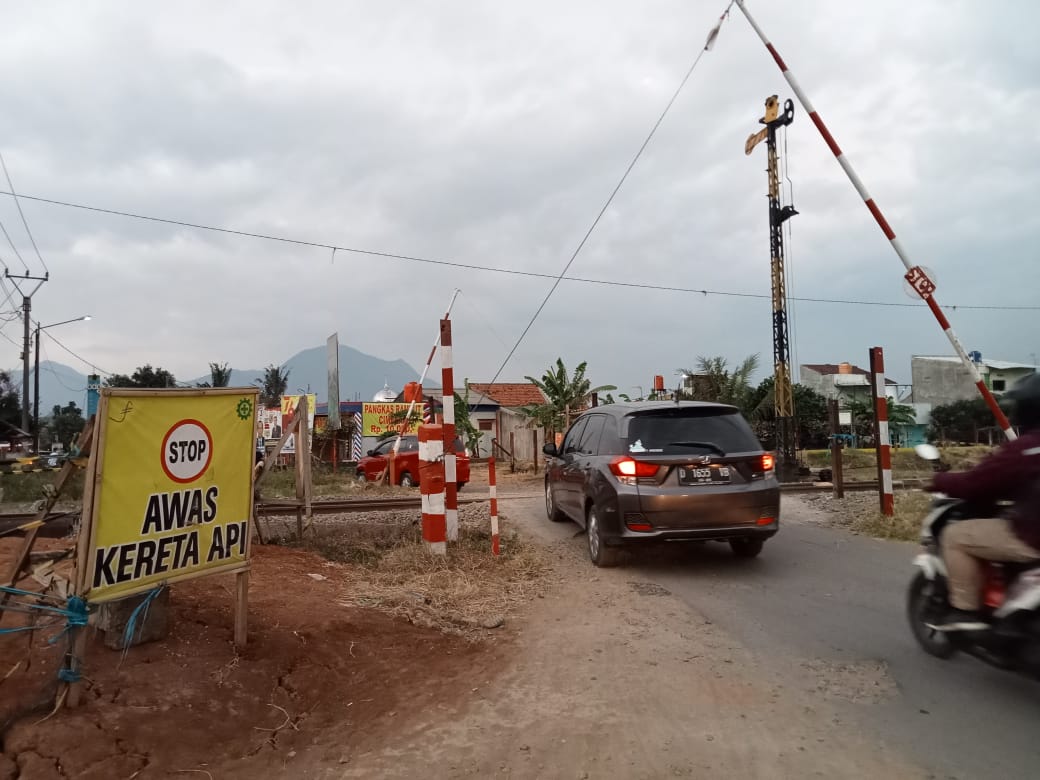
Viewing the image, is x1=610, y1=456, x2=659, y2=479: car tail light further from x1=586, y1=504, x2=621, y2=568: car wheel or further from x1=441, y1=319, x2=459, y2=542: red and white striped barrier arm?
x1=441, y1=319, x2=459, y2=542: red and white striped barrier arm

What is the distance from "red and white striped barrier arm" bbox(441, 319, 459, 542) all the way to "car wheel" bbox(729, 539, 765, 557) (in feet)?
10.1

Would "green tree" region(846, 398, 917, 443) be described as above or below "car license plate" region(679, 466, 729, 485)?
above

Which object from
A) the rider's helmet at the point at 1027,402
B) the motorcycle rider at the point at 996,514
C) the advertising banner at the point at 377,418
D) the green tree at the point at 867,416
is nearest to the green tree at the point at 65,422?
the advertising banner at the point at 377,418

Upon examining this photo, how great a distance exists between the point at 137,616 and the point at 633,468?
4.30 meters

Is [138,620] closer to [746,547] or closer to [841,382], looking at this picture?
[746,547]

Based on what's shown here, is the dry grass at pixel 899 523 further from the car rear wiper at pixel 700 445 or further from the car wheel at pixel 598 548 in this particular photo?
the car wheel at pixel 598 548

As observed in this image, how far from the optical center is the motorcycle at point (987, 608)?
141 inches

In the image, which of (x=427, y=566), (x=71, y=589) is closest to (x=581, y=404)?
(x=427, y=566)

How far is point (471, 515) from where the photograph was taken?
1129 centimetres

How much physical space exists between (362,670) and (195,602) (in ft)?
5.06

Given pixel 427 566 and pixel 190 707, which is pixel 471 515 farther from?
pixel 190 707

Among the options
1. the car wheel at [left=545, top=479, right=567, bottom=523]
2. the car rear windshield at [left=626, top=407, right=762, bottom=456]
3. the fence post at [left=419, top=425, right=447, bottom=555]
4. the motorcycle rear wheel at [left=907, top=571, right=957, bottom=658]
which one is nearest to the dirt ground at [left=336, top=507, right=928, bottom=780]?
the motorcycle rear wheel at [left=907, top=571, right=957, bottom=658]

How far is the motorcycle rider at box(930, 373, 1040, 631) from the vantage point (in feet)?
12.1

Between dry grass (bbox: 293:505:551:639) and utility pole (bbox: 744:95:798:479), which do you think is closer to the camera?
dry grass (bbox: 293:505:551:639)
